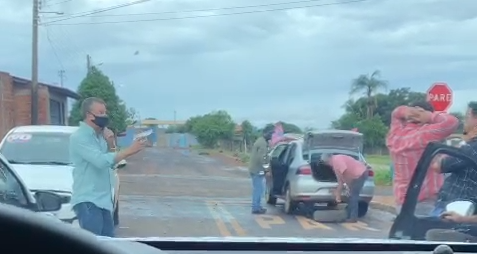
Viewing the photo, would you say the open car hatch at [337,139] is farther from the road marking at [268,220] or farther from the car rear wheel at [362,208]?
the road marking at [268,220]

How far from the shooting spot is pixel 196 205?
→ 37.4ft

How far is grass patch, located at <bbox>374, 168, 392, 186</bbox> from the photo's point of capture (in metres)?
7.88

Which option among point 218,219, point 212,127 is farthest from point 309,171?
point 212,127

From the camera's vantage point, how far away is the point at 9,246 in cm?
131

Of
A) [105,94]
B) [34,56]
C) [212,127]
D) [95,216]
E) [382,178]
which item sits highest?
[34,56]

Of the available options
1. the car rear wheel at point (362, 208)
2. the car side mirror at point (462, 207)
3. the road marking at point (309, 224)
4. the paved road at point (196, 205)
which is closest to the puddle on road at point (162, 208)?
the paved road at point (196, 205)

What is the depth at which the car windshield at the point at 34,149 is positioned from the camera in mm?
9000

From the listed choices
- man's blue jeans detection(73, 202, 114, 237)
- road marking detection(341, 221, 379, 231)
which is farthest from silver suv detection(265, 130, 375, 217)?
man's blue jeans detection(73, 202, 114, 237)

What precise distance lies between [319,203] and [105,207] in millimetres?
4885

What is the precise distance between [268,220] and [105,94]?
4.76 meters

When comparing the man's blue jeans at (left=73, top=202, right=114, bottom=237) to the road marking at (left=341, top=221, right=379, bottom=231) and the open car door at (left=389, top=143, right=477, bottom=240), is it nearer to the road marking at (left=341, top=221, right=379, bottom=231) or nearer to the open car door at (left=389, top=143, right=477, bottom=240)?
the open car door at (left=389, top=143, right=477, bottom=240)

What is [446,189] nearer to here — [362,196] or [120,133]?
[120,133]

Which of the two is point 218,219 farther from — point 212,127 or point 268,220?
point 212,127

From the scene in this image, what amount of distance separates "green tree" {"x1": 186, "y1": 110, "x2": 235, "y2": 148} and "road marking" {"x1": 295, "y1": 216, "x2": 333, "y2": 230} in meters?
1.97
